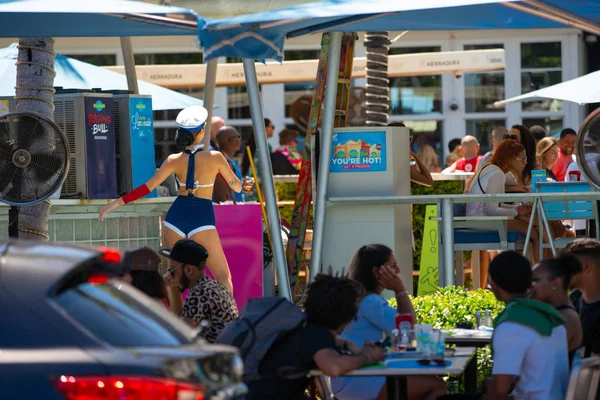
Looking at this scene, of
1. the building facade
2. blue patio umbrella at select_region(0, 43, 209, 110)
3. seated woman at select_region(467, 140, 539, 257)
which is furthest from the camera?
the building facade

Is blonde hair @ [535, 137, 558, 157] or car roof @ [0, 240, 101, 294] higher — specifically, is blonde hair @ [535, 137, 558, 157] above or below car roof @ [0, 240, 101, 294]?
above

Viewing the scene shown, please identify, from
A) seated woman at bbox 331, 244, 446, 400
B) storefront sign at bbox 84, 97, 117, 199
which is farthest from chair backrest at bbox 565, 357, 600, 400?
storefront sign at bbox 84, 97, 117, 199

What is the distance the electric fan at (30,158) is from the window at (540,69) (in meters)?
15.5

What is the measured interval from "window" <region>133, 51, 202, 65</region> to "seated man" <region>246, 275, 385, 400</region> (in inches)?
674

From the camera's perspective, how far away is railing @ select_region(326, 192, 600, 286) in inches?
354

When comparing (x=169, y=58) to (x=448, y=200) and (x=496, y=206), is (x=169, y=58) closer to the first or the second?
(x=496, y=206)

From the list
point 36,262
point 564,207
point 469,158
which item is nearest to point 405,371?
point 36,262

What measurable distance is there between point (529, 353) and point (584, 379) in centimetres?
28

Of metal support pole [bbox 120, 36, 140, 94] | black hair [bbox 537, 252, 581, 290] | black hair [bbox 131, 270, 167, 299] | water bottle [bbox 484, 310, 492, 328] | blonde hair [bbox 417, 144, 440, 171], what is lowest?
water bottle [bbox 484, 310, 492, 328]

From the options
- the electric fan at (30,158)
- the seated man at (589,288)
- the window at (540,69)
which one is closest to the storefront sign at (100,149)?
the electric fan at (30,158)

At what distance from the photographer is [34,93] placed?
27.1ft

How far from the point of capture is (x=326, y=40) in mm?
9711

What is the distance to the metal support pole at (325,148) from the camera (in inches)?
338

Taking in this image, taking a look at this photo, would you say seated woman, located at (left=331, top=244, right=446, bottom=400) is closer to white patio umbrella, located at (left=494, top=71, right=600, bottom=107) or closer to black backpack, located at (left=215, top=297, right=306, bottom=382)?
black backpack, located at (left=215, top=297, right=306, bottom=382)
